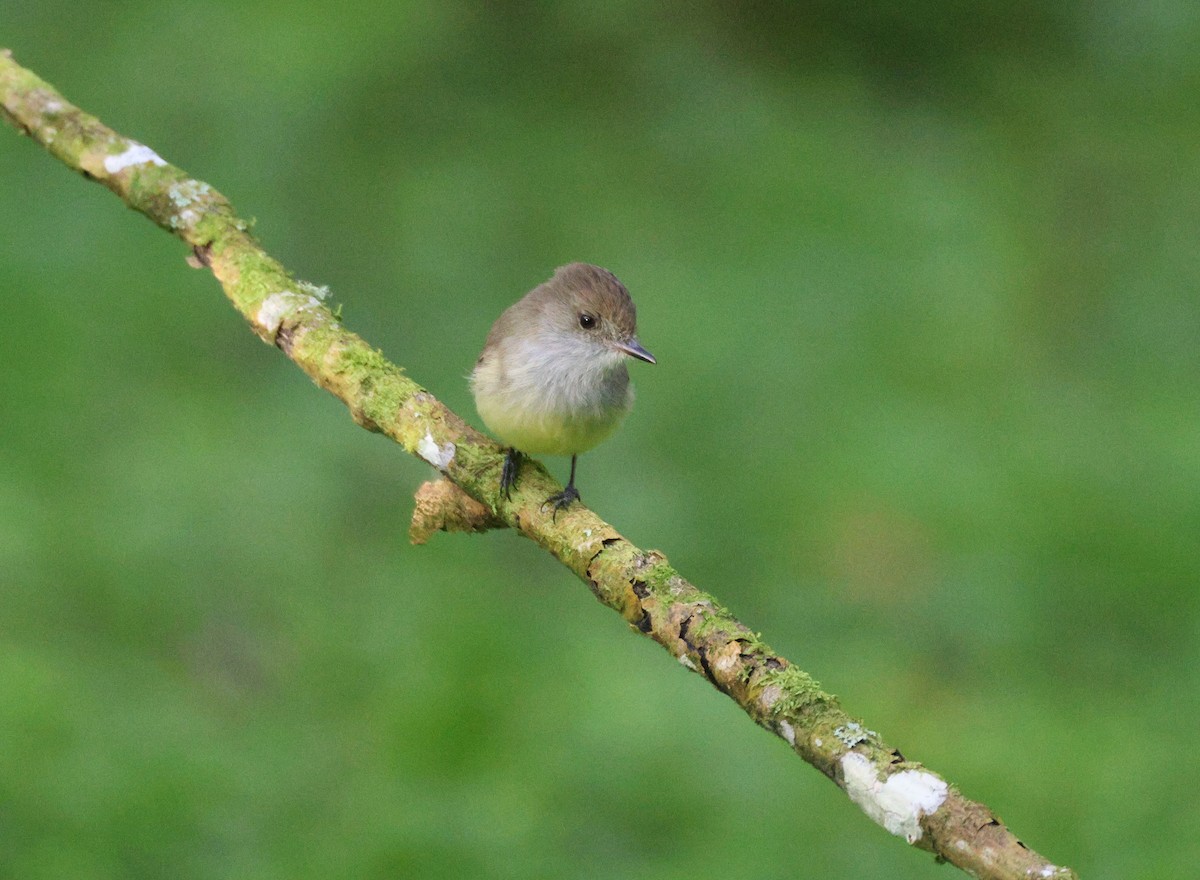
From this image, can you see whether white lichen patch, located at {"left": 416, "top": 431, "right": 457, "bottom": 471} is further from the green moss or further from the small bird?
the green moss

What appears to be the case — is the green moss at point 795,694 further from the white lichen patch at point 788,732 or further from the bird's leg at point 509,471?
the bird's leg at point 509,471

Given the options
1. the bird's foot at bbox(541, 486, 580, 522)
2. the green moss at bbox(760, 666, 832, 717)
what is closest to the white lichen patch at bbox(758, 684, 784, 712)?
the green moss at bbox(760, 666, 832, 717)

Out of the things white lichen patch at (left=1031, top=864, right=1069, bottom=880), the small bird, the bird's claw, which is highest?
the small bird

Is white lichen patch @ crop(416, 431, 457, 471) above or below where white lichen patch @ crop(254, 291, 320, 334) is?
below

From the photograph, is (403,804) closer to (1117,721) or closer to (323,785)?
(323,785)

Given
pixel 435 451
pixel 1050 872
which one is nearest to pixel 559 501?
pixel 435 451

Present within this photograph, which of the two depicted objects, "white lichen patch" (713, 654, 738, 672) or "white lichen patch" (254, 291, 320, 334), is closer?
"white lichen patch" (713, 654, 738, 672)

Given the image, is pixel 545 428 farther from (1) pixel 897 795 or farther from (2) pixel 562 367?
(1) pixel 897 795
